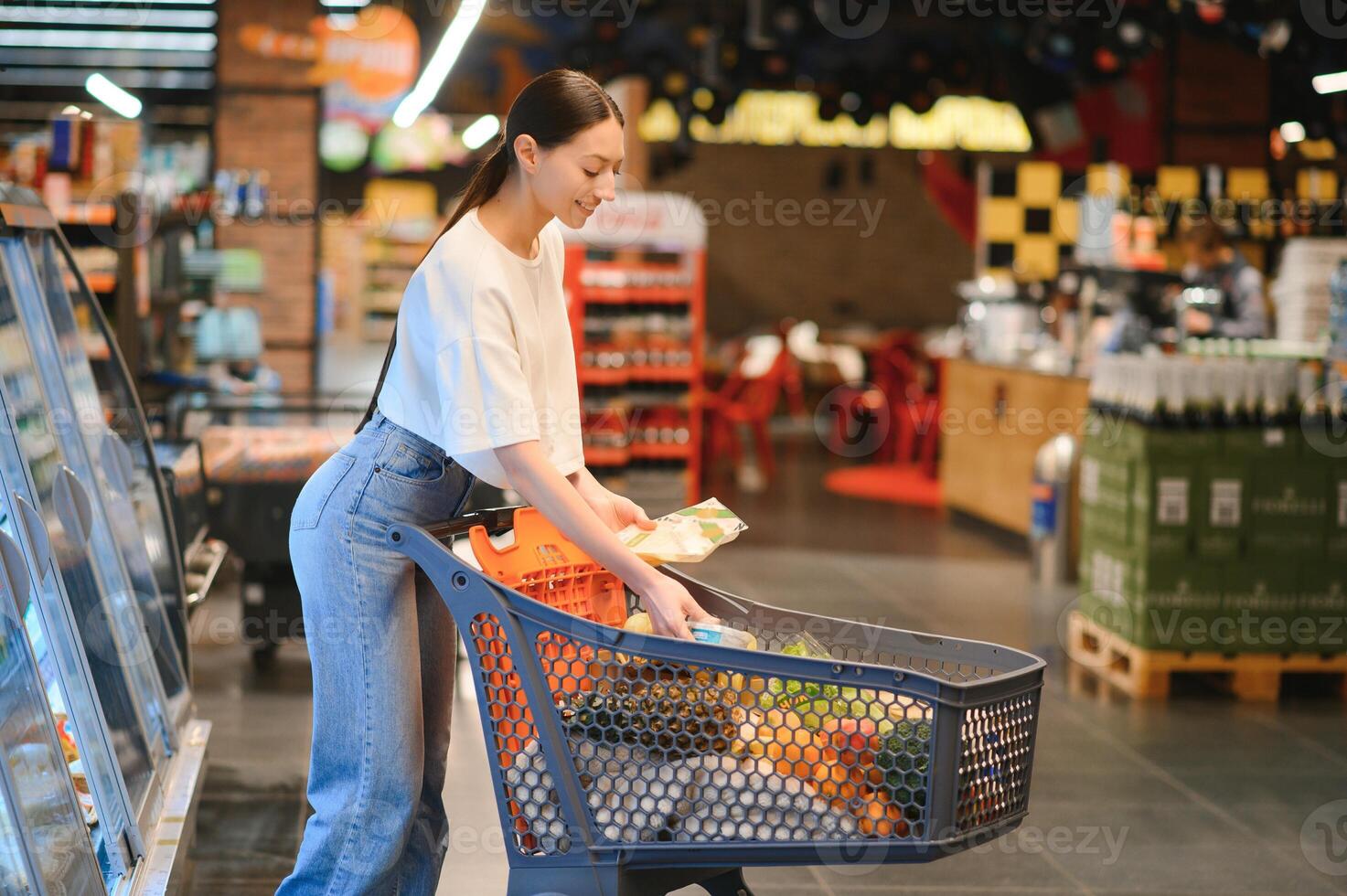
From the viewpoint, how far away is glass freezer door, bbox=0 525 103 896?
2.07 metres

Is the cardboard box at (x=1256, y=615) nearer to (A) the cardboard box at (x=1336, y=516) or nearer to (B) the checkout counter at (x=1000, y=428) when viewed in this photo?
(A) the cardboard box at (x=1336, y=516)

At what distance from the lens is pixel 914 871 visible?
372 centimetres

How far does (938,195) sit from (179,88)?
8.12m

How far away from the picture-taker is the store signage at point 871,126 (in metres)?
19.3

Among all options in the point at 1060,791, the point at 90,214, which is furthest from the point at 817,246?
the point at 1060,791

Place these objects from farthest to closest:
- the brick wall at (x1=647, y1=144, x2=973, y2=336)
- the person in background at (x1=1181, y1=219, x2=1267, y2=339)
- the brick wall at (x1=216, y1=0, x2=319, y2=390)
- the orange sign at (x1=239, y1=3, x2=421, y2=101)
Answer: the brick wall at (x1=647, y1=144, x2=973, y2=336)
the brick wall at (x1=216, y1=0, x2=319, y2=390)
the orange sign at (x1=239, y1=3, x2=421, y2=101)
the person in background at (x1=1181, y1=219, x2=1267, y2=339)

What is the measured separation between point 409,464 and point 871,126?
1790 centimetres

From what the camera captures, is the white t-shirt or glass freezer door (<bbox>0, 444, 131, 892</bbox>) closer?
the white t-shirt

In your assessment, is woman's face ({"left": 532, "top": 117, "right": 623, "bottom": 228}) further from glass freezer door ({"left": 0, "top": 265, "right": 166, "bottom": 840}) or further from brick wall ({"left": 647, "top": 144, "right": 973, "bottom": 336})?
brick wall ({"left": 647, "top": 144, "right": 973, "bottom": 336})

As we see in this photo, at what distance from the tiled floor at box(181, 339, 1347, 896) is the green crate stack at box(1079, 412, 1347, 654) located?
0.88 ft

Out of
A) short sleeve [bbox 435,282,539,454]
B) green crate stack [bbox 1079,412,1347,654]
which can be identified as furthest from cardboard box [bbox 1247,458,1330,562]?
short sleeve [bbox 435,282,539,454]

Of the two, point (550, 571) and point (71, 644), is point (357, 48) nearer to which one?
point (71, 644)

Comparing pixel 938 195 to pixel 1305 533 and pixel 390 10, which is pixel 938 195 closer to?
pixel 390 10

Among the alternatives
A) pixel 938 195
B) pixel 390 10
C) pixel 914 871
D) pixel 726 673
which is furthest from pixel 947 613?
pixel 938 195
